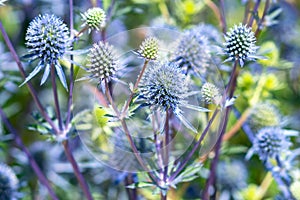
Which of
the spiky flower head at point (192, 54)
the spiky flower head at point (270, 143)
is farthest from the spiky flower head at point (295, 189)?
the spiky flower head at point (192, 54)

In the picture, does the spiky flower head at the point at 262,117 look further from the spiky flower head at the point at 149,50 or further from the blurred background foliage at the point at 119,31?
the spiky flower head at the point at 149,50

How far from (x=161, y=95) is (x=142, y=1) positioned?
2.51 feet

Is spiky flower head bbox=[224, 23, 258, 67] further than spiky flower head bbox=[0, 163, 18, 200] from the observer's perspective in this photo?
No

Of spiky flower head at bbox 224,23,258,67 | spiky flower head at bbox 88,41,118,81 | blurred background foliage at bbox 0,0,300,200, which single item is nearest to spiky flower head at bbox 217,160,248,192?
blurred background foliage at bbox 0,0,300,200

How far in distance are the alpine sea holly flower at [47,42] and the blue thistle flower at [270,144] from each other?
0.63m

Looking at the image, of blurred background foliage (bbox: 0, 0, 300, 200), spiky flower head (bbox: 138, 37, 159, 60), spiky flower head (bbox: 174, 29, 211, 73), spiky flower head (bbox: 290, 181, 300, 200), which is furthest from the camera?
blurred background foliage (bbox: 0, 0, 300, 200)

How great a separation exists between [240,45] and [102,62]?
1.00 feet

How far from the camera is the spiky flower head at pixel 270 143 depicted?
49.9 inches

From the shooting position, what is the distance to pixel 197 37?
1181mm

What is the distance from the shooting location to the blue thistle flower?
1.27 m

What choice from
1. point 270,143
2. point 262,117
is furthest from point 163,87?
point 262,117

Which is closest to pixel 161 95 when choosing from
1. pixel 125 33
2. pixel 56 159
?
pixel 125 33

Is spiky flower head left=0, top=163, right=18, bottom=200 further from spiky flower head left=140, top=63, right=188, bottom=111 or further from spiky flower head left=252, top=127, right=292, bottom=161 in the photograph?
spiky flower head left=252, top=127, right=292, bottom=161

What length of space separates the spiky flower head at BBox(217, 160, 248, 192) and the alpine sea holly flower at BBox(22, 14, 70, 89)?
2.43 ft
